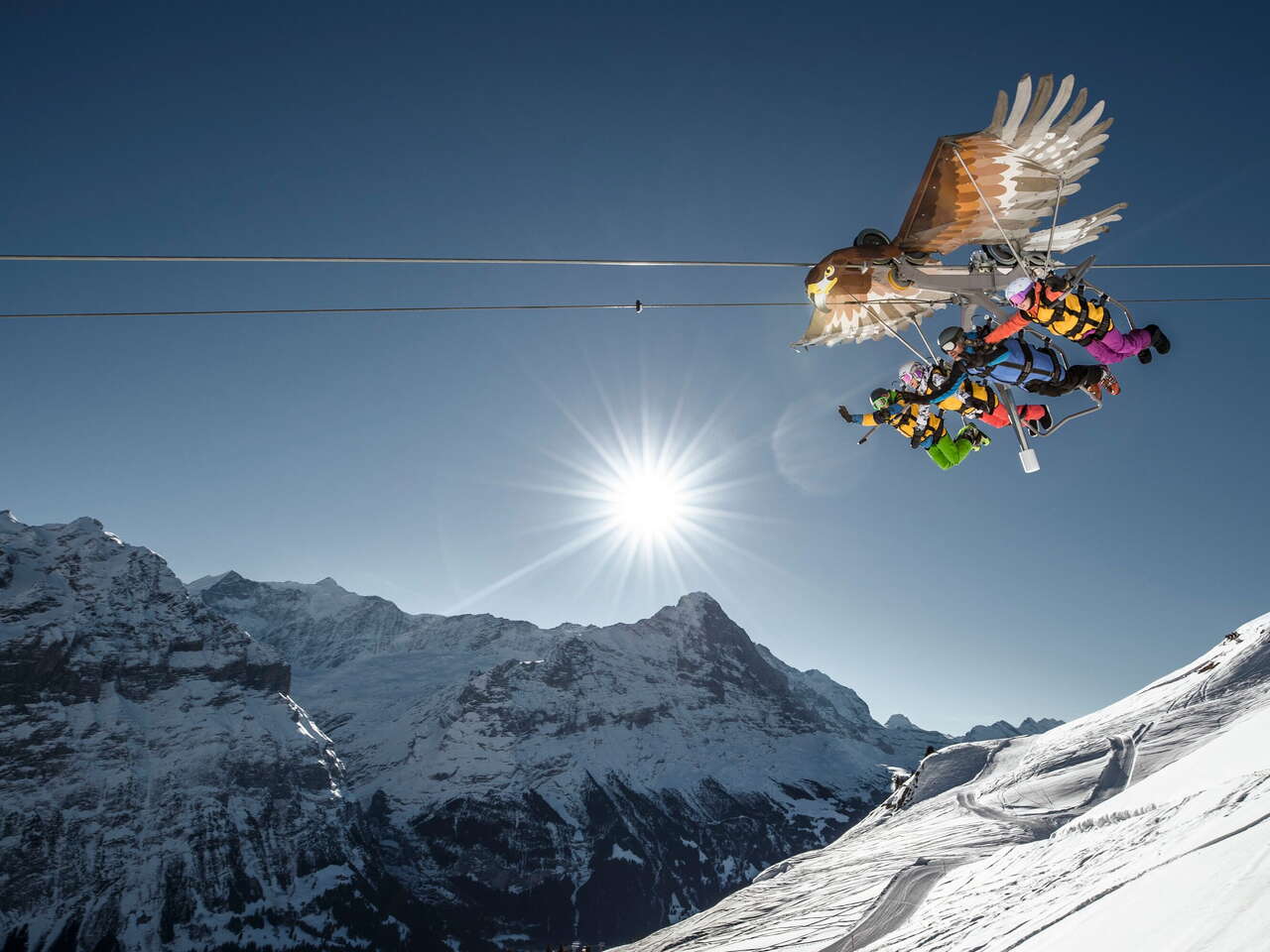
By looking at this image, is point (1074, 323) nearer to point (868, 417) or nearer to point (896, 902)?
point (868, 417)

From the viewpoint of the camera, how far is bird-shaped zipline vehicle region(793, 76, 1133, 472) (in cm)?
697

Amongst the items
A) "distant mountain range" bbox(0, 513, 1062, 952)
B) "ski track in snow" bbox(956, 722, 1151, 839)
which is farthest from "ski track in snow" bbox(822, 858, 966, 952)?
"distant mountain range" bbox(0, 513, 1062, 952)

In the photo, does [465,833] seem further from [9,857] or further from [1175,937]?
[1175,937]

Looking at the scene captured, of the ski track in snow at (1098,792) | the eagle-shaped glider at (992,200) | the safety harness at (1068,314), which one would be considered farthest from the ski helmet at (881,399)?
the ski track in snow at (1098,792)

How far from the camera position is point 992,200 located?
7.90m

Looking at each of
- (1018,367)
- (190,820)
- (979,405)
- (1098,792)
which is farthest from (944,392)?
(190,820)

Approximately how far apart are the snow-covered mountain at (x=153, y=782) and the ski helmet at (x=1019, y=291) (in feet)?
603

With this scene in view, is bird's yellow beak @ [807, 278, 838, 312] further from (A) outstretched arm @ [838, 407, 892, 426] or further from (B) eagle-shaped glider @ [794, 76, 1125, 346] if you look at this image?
(A) outstretched arm @ [838, 407, 892, 426]

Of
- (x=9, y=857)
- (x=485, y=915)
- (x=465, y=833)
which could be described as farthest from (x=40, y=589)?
(x=485, y=915)

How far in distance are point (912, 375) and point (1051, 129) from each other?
3.85 m

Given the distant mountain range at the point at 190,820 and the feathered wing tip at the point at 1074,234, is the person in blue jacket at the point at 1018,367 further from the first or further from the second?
the distant mountain range at the point at 190,820

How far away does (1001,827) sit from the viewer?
15.3 m

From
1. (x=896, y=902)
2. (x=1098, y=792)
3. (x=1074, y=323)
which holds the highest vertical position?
(x=1074, y=323)

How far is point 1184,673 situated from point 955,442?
Result: 18.5m
